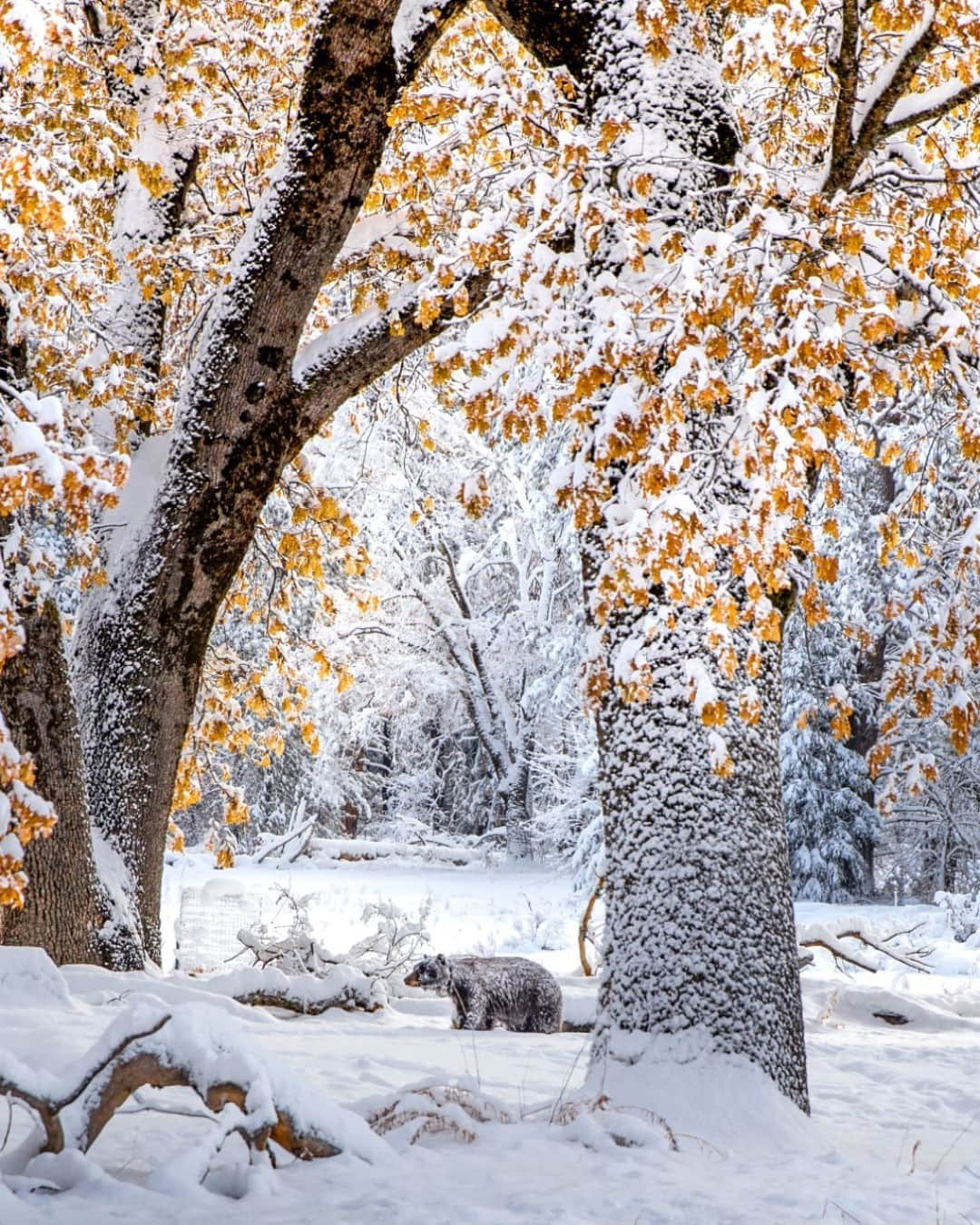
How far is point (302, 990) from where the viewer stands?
7.37 m

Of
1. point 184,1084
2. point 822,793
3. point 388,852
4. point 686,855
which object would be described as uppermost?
point 822,793

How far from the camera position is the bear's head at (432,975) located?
7387 mm

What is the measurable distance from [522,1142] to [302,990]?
426 cm

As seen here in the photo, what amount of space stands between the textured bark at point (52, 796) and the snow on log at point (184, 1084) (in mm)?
3168

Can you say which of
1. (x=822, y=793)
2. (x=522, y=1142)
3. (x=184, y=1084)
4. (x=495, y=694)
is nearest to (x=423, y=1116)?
(x=522, y=1142)

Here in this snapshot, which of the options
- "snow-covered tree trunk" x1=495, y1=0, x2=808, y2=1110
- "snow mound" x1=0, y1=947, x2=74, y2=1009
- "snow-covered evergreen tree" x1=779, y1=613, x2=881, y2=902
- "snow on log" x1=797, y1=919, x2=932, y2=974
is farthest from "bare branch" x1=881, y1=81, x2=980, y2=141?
"snow-covered evergreen tree" x1=779, y1=613, x2=881, y2=902

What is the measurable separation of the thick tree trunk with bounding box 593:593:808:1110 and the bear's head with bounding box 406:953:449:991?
296 cm

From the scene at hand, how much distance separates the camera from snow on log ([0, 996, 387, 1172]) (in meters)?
2.71

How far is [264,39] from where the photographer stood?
28.7ft

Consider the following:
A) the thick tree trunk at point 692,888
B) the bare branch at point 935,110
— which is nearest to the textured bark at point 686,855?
the thick tree trunk at point 692,888

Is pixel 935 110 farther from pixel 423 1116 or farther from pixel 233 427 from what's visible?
pixel 423 1116

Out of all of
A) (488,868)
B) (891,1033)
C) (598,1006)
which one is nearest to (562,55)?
(598,1006)

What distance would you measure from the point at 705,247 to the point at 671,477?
0.78 metres

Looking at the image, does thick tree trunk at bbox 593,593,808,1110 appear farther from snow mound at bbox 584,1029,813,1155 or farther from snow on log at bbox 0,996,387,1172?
snow on log at bbox 0,996,387,1172
